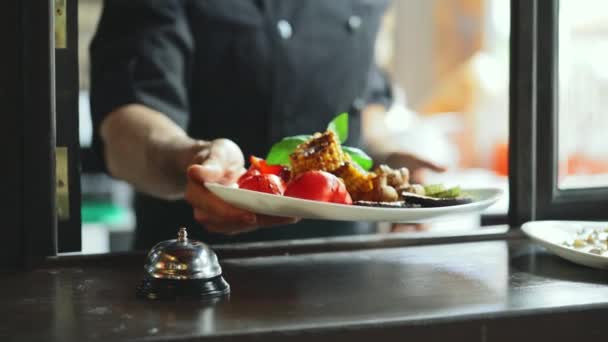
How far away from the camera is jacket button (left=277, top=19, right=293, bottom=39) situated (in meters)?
1.73

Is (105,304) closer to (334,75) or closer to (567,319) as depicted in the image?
(567,319)

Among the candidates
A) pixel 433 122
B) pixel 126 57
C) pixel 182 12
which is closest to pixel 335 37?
pixel 182 12

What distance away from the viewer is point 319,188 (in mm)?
1014

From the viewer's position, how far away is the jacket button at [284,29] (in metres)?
1.73

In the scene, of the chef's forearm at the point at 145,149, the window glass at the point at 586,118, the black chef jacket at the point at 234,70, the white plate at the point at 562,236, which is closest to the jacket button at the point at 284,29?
the black chef jacket at the point at 234,70

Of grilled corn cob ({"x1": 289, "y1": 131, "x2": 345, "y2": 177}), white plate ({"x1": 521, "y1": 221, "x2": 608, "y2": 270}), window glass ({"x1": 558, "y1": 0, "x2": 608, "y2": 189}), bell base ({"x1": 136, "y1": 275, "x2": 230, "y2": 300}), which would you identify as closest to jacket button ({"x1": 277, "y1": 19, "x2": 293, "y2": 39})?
grilled corn cob ({"x1": 289, "y1": 131, "x2": 345, "y2": 177})

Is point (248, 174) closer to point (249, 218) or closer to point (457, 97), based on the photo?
point (249, 218)

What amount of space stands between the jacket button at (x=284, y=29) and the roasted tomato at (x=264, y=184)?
→ 2.37 ft

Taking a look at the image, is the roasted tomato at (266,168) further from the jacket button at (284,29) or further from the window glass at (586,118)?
the window glass at (586,118)

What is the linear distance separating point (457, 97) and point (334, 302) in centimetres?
239

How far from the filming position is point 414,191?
110 cm

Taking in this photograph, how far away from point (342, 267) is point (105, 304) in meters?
0.31

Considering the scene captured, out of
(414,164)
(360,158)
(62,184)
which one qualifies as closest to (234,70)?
(414,164)

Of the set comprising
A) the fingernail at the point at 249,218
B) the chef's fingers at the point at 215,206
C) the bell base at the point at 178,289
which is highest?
the chef's fingers at the point at 215,206
